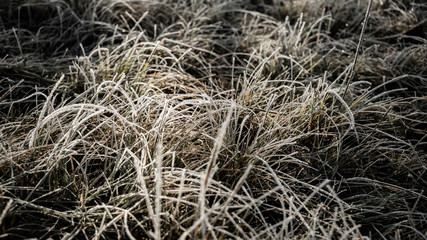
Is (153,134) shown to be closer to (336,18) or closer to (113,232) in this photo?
(113,232)

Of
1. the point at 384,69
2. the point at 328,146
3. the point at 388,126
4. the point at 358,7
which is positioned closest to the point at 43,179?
the point at 328,146

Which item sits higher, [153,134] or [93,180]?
[153,134]

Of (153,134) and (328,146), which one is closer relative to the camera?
(153,134)

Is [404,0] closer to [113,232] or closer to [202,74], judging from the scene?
[202,74]

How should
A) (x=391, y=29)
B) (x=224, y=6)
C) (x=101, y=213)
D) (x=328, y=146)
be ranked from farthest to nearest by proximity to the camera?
(x=224, y=6) < (x=391, y=29) < (x=328, y=146) < (x=101, y=213)

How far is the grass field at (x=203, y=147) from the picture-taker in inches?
51.0

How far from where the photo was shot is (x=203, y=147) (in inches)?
62.4

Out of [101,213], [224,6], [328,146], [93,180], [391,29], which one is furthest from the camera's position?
[224,6]

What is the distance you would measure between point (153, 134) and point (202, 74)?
85 centimetres

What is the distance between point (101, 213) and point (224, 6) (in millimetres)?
2185

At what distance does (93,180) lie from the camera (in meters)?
1.50

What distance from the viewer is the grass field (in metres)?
1.30

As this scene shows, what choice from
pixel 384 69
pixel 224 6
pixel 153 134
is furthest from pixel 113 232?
pixel 224 6

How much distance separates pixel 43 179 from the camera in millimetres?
1329
